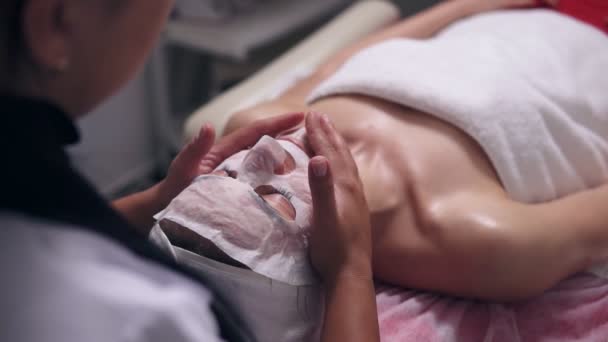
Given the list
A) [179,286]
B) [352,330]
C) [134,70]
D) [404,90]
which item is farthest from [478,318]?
[134,70]

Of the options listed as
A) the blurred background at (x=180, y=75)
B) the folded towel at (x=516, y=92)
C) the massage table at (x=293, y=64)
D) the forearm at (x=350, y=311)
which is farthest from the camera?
the blurred background at (x=180, y=75)

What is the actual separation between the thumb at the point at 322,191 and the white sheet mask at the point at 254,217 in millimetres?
48

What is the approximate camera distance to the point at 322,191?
75 cm

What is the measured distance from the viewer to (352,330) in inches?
27.9

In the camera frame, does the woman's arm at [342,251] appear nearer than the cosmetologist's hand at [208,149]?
Yes

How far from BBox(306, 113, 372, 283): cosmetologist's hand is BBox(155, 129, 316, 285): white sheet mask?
0.03 meters

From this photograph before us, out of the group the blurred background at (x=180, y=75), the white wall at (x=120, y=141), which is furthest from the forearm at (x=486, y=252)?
the white wall at (x=120, y=141)

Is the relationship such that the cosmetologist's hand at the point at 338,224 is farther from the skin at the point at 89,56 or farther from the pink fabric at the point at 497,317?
the pink fabric at the point at 497,317

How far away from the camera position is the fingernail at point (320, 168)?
735 mm

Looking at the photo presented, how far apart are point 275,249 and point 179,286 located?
0.74 feet

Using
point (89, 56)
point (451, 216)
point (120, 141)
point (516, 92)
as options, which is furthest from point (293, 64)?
point (89, 56)

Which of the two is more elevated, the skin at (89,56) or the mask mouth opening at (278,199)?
the skin at (89,56)

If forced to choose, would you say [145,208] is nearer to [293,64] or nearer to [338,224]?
[338,224]

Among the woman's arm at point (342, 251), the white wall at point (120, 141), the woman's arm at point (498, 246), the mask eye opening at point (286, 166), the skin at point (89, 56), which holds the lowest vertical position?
the white wall at point (120, 141)
